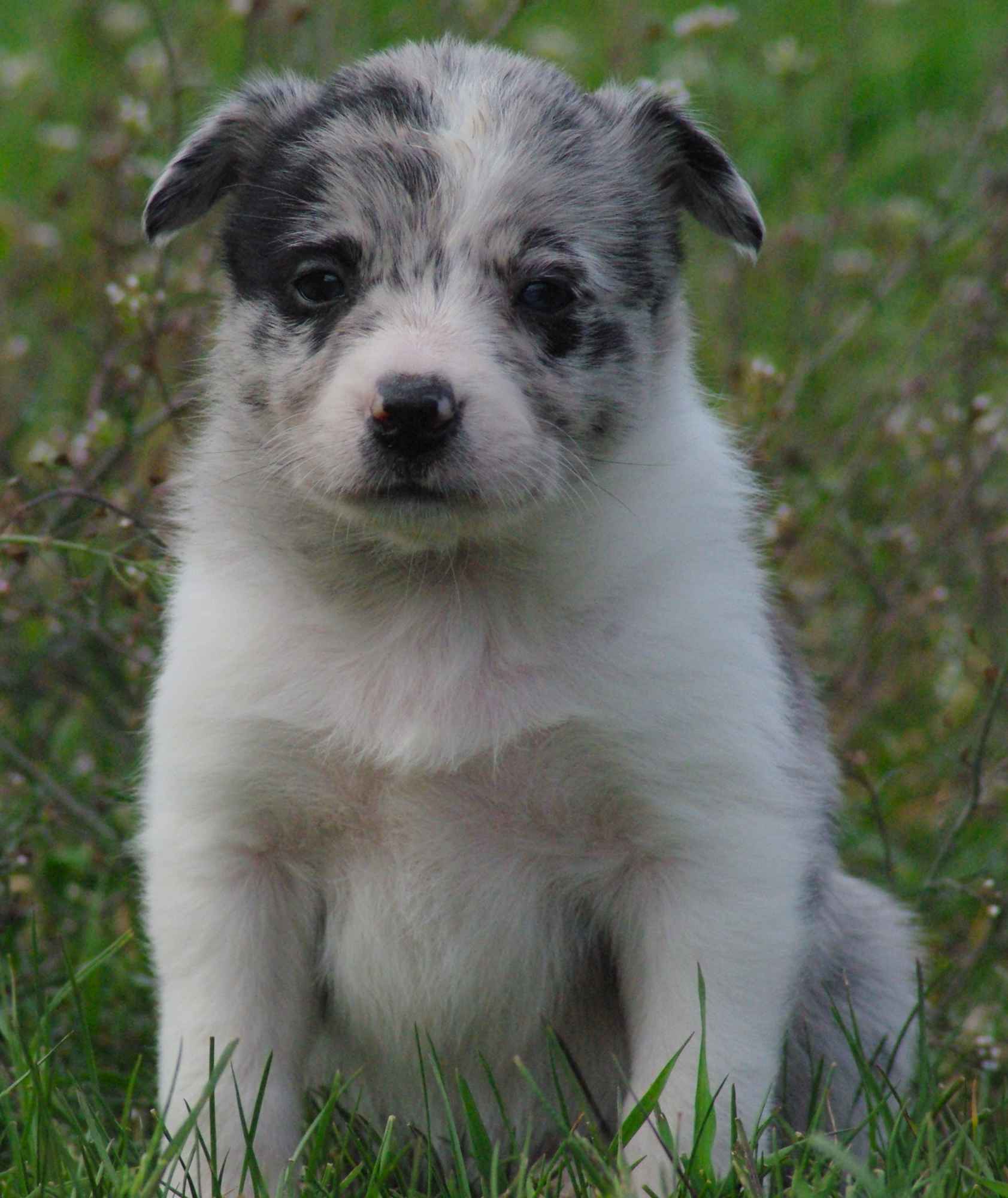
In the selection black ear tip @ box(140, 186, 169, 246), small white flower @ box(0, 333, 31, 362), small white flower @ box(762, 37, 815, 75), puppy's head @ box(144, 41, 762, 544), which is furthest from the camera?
small white flower @ box(0, 333, 31, 362)

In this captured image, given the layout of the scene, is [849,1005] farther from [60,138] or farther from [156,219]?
[60,138]

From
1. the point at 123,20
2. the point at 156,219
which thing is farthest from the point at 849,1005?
the point at 123,20

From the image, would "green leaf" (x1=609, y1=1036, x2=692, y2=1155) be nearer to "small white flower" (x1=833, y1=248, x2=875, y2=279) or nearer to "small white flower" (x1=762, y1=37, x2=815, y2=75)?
"small white flower" (x1=762, y1=37, x2=815, y2=75)

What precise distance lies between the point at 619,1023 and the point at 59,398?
13.9 ft

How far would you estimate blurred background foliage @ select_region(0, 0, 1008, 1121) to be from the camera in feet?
14.3

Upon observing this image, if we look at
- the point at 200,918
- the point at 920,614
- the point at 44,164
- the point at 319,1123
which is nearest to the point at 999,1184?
the point at 319,1123

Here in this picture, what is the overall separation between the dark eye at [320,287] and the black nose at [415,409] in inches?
14.4

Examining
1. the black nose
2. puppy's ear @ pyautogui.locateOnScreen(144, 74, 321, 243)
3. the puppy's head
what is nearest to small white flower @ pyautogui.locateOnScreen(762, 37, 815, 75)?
the puppy's head

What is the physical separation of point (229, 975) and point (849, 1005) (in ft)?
3.93

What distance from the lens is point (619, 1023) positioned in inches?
139

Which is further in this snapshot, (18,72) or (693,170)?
(18,72)

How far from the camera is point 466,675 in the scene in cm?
333

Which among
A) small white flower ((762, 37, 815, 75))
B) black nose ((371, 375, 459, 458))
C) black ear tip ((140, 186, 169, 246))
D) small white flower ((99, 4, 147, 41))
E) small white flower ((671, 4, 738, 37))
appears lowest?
small white flower ((99, 4, 147, 41))

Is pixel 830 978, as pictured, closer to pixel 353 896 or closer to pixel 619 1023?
pixel 619 1023
